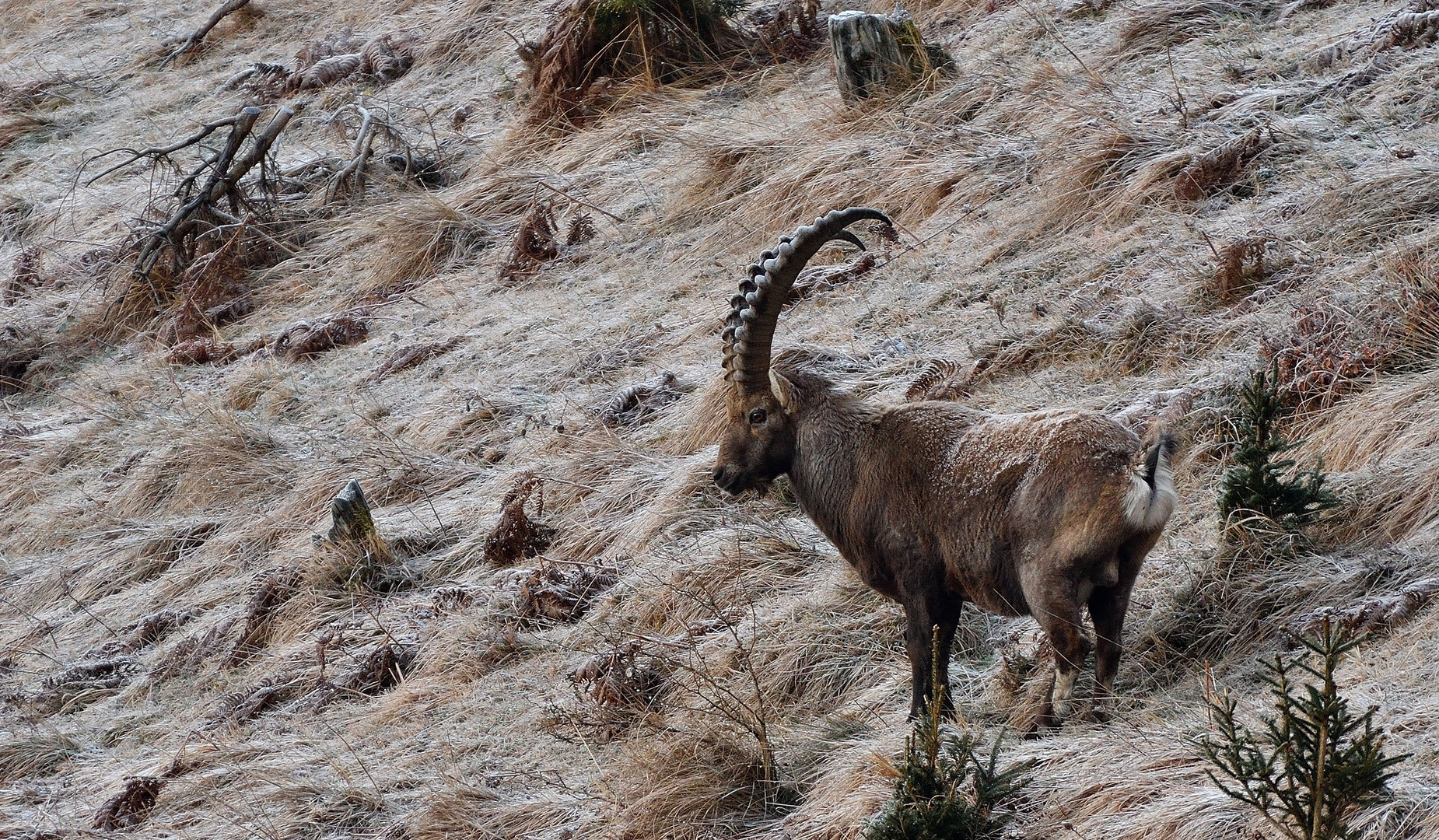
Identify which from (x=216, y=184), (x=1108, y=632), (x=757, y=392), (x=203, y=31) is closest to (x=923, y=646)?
(x=1108, y=632)

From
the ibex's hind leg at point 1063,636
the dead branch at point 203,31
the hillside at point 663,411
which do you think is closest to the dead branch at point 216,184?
the hillside at point 663,411

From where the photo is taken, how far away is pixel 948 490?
4.88 metres

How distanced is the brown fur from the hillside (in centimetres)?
41

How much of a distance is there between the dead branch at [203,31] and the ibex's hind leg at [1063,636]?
15.0m

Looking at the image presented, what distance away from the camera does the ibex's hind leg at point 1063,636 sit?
433 centimetres

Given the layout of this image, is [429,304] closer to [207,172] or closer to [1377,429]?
[207,172]

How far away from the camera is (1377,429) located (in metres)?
5.43

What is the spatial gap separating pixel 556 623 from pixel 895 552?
234 cm

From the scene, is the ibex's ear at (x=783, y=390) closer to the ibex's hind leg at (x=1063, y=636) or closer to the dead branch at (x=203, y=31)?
the ibex's hind leg at (x=1063, y=636)

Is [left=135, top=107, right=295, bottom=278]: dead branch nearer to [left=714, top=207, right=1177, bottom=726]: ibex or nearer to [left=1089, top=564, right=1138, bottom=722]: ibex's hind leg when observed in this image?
[left=714, top=207, right=1177, bottom=726]: ibex

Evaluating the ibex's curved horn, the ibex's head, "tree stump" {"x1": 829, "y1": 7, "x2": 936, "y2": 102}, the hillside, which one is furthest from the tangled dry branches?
"tree stump" {"x1": 829, "y1": 7, "x2": 936, "y2": 102}

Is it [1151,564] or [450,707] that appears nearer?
[1151,564]

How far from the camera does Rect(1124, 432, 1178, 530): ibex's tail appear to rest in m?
4.18

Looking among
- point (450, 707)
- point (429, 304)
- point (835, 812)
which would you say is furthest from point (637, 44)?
point (835, 812)
